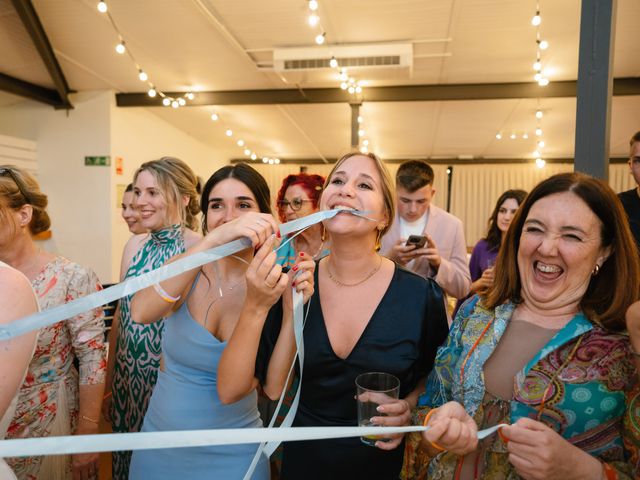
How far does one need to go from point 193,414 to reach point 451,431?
86 cm

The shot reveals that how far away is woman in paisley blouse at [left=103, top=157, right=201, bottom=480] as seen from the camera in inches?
79.1

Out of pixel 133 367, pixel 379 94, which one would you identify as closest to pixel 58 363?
pixel 133 367

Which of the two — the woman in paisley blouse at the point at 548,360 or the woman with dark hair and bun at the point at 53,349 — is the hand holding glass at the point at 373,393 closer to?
the woman in paisley blouse at the point at 548,360

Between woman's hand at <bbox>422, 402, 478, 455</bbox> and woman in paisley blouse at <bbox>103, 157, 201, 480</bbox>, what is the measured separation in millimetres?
1407

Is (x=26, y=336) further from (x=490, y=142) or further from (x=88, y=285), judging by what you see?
(x=490, y=142)

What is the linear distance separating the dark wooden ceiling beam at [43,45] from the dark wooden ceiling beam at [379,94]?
0.88 m

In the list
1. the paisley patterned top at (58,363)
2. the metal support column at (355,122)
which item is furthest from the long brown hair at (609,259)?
the metal support column at (355,122)

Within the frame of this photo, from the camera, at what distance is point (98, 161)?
7559 mm

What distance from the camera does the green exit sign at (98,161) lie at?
7525 mm

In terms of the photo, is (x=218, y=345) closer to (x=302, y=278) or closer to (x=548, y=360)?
(x=302, y=278)

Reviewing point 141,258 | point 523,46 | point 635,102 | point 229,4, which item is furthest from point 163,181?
point 635,102

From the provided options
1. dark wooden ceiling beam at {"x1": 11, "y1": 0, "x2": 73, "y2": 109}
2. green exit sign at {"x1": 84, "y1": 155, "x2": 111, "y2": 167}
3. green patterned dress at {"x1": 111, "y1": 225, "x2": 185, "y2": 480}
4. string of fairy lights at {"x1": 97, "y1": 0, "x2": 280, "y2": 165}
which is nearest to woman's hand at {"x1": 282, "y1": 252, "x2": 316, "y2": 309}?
green patterned dress at {"x1": 111, "y1": 225, "x2": 185, "y2": 480}

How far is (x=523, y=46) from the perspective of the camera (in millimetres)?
5570

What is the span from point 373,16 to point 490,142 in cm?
763
